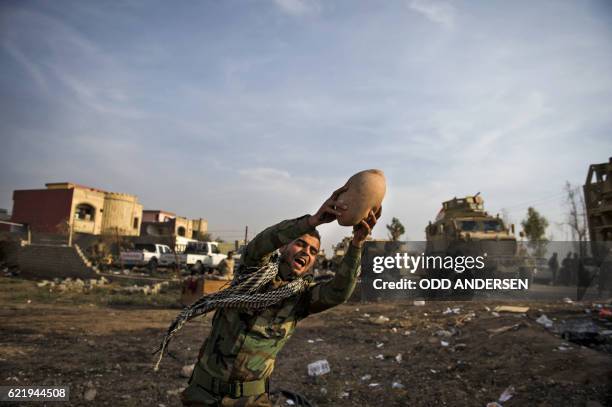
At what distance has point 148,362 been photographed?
223 inches

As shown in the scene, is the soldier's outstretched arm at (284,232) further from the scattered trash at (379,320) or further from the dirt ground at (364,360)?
the scattered trash at (379,320)

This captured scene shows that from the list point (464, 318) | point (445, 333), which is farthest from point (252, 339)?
point (464, 318)

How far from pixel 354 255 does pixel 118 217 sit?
36167 millimetres

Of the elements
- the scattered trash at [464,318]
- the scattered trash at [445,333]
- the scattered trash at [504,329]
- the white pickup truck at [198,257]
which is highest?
the white pickup truck at [198,257]

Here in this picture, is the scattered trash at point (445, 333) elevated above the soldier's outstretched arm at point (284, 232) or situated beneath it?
situated beneath

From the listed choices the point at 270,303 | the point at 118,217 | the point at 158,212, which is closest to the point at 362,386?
the point at 270,303

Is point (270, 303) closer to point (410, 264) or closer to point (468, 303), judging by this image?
point (468, 303)

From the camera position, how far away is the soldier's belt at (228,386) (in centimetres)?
204

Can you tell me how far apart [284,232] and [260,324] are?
586 millimetres

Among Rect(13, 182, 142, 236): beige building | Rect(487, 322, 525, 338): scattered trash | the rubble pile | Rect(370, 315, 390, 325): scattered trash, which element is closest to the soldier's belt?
Rect(487, 322, 525, 338): scattered trash

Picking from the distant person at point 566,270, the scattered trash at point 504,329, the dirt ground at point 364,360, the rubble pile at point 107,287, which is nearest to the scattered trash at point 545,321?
the dirt ground at point 364,360

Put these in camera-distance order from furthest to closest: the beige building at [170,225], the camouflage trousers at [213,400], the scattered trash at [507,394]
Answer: the beige building at [170,225] < the scattered trash at [507,394] < the camouflage trousers at [213,400]

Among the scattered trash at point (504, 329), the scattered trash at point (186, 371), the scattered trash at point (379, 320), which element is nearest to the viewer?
the scattered trash at point (186, 371)

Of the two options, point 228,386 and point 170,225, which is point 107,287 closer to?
point 228,386
